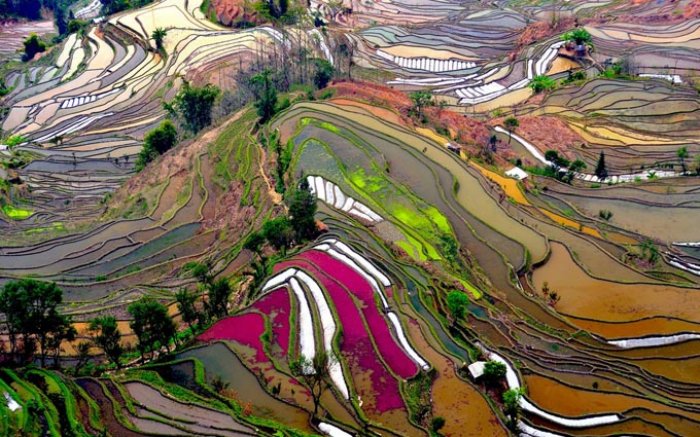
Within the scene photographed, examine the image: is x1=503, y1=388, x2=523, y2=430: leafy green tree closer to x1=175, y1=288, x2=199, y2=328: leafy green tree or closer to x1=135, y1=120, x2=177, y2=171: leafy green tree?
x1=175, y1=288, x2=199, y2=328: leafy green tree

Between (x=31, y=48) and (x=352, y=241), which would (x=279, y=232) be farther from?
(x=31, y=48)

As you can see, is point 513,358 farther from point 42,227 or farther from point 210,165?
point 42,227

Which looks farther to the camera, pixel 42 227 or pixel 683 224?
pixel 42 227

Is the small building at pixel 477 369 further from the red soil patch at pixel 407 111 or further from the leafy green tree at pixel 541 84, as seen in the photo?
the leafy green tree at pixel 541 84

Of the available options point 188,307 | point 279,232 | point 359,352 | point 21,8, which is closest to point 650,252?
point 359,352

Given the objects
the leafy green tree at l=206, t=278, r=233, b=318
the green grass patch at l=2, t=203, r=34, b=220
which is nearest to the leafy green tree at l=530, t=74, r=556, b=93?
the leafy green tree at l=206, t=278, r=233, b=318

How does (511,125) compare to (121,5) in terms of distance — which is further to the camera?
(121,5)

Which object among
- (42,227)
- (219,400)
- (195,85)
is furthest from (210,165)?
(219,400)
